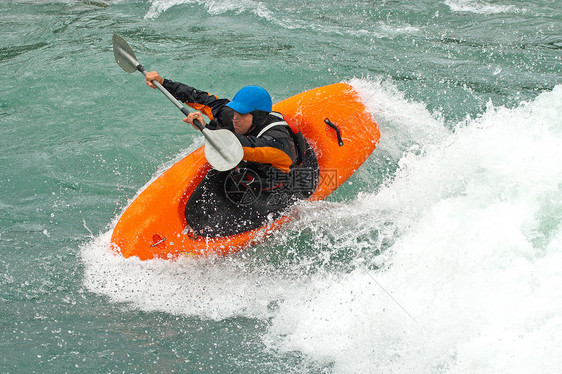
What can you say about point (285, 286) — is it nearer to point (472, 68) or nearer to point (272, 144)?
point (272, 144)

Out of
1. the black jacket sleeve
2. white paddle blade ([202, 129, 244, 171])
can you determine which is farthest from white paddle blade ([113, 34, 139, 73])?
white paddle blade ([202, 129, 244, 171])

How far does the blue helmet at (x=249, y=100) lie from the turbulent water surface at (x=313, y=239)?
85 centimetres

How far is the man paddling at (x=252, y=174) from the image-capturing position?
11.1ft

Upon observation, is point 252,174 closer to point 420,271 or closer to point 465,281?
point 420,271

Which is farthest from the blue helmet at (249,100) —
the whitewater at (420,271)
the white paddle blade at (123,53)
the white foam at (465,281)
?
the white foam at (465,281)

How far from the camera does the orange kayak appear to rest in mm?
3465

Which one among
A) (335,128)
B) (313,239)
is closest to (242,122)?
(335,128)

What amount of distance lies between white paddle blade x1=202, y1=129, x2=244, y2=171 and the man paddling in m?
0.13

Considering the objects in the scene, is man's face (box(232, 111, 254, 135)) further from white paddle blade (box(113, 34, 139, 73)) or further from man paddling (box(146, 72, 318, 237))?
white paddle blade (box(113, 34, 139, 73))

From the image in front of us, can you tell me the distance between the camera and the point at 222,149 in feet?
10.2

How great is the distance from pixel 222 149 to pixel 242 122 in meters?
0.41

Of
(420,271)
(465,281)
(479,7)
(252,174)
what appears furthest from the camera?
(479,7)

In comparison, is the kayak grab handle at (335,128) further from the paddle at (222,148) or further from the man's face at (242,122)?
the paddle at (222,148)

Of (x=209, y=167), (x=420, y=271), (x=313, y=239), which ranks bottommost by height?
(x=313, y=239)
